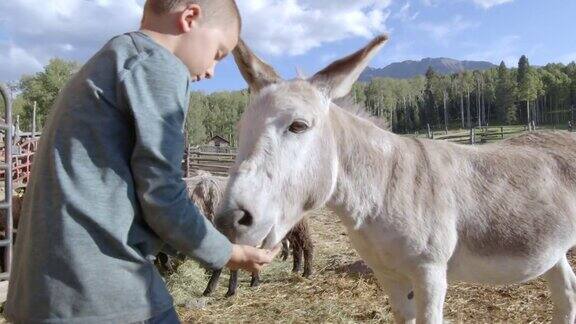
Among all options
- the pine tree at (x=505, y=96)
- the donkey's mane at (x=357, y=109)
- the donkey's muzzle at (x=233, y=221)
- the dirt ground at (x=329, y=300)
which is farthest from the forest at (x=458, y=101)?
the donkey's muzzle at (x=233, y=221)

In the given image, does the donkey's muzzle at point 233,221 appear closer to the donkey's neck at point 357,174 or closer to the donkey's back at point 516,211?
the donkey's neck at point 357,174

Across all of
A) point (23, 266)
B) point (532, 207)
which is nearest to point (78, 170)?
point (23, 266)

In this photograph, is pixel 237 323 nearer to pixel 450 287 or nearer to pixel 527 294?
pixel 450 287

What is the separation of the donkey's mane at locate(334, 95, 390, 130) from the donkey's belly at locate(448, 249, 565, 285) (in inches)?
37.4

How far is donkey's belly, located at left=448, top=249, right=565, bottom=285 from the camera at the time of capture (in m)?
2.69

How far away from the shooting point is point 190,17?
1.48 m

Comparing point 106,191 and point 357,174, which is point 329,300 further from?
point 106,191

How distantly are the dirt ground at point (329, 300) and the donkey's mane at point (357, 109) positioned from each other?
98.4 inches

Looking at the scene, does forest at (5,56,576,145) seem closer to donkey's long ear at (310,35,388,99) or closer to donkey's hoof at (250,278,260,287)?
donkey's hoof at (250,278,260,287)

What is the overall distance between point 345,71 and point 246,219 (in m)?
1.00

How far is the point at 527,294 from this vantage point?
16.5 ft

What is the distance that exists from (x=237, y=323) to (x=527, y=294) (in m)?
3.26

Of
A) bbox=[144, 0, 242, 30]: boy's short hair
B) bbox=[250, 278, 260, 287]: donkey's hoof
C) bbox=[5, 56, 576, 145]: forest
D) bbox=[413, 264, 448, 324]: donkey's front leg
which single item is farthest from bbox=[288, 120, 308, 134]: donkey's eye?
Result: bbox=[5, 56, 576, 145]: forest

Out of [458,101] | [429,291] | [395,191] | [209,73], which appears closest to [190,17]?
[209,73]
